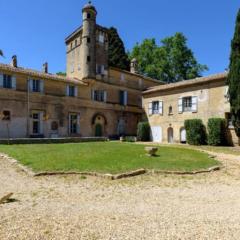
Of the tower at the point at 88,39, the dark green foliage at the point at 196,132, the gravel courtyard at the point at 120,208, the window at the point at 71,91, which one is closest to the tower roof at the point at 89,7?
the tower at the point at 88,39

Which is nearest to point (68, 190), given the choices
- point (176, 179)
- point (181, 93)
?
point (176, 179)

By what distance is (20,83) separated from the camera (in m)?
25.5

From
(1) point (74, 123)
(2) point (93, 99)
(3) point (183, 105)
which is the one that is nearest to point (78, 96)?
(2) point (93, 99)

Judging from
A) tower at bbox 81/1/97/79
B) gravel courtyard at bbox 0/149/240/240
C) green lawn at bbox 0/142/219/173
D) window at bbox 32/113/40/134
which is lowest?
gravel courtyard at bbox 0/149/240/240

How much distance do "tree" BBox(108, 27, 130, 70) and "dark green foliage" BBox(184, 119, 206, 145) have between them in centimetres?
1982

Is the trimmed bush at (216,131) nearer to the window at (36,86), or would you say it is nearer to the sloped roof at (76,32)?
the window at (36,86)

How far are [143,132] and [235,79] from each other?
1231 centimetres

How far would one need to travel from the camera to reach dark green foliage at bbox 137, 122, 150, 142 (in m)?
31.6

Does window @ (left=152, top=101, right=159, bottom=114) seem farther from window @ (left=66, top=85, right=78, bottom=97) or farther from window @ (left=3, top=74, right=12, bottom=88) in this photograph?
window @ (left=3, top=74, right=12, bottom=88)

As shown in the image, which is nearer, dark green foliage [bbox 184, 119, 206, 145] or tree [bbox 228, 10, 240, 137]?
tree [bbox 228, 10, 240, 137]

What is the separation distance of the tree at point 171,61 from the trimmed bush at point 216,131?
2292cm

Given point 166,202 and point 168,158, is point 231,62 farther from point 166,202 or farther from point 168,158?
point 166,202

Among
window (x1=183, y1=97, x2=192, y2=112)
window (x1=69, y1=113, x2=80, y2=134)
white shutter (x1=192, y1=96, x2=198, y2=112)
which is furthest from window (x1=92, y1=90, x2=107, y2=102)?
white shutter (x1=192, y1=96, x2=198, y2=112)

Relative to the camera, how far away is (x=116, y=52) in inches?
1711
